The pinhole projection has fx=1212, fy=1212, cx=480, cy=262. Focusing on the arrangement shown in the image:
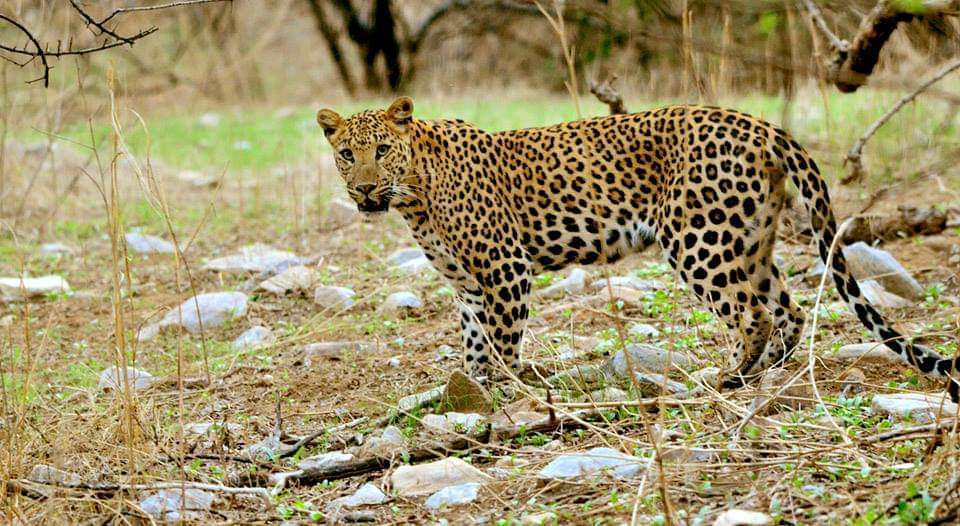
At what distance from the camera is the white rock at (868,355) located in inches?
238

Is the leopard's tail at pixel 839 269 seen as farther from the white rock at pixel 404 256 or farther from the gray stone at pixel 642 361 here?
the white rock at pixel 404 256

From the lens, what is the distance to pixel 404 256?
31.0 ft

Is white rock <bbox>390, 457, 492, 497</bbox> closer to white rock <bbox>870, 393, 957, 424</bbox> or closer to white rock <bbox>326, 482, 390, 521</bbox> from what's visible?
white rock <bbox>326, 482, 390, 521</bbox>

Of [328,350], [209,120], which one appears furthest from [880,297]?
[209,120]

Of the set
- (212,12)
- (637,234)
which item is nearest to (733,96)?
(637,234)

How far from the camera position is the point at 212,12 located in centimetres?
2081

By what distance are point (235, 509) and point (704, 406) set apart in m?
2.07

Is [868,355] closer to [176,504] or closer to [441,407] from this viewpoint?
[441,407]

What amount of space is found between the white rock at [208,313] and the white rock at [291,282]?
390 mm

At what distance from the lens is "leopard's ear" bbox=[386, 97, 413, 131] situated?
6641mm

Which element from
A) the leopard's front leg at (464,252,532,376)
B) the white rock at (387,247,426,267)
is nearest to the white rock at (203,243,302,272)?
the white rock at (387,247,426,267)

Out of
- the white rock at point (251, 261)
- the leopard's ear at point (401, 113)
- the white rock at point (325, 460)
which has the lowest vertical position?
the white rock at point (325, 460)

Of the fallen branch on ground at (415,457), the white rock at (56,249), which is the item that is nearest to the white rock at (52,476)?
the fallen branch on ground at (415,457)

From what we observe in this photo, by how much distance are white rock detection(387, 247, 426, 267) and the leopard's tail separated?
393 cm
